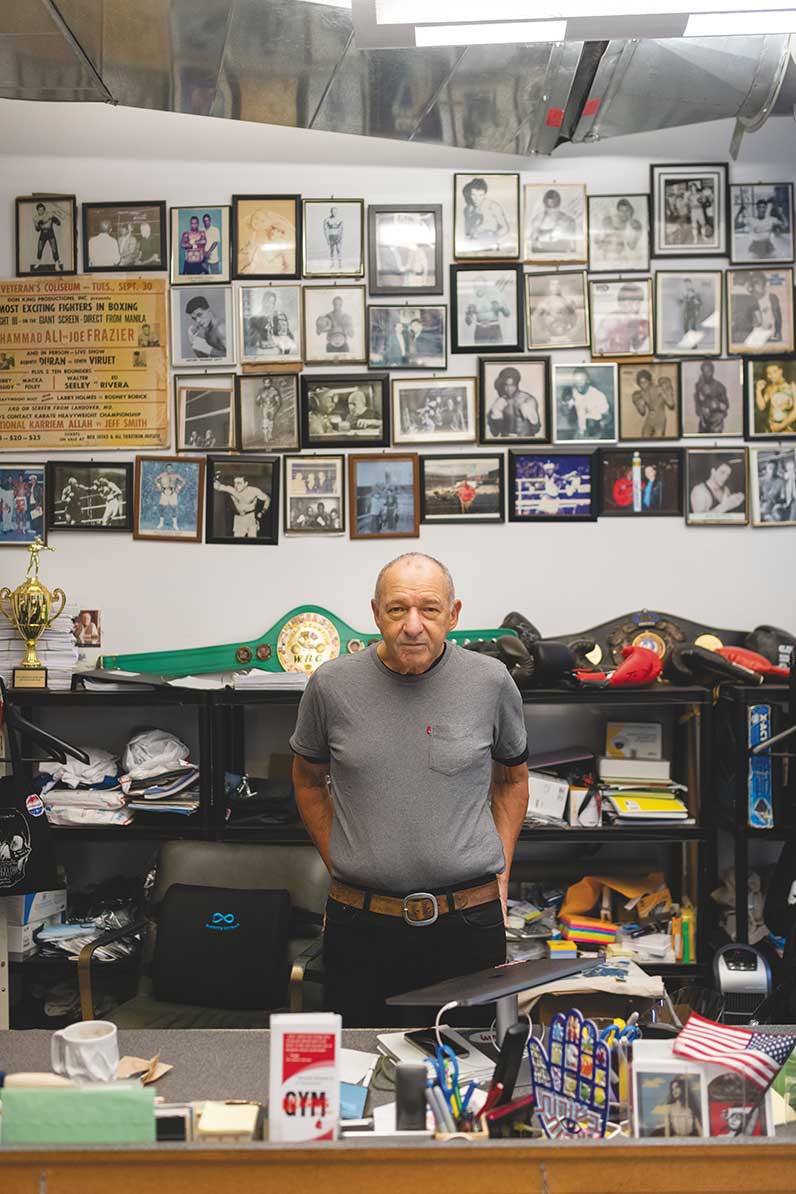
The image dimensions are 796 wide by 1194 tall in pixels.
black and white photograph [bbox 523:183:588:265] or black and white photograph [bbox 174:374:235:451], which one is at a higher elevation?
black and white photograph [bbox 523:183:588:265]

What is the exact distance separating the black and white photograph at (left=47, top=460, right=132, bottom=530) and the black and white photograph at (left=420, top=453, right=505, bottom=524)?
4.12 ft

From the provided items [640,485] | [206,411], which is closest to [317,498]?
[206,411]

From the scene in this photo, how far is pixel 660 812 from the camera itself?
3.73m

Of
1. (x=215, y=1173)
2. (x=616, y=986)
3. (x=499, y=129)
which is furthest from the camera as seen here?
(x=499, y=129)

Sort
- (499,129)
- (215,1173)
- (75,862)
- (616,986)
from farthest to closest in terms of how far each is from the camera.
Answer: (75,862) → (499,129) → (616,986) → (215,1173)

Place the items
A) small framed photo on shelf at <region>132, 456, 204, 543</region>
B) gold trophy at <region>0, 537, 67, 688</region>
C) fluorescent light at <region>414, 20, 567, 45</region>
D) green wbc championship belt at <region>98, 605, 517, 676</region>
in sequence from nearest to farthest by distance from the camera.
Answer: fluorescent light at <region>414, 20, 567, 45</region>, gold trophy at <region>0, 537, 67, 688</region>, green wbc championship belt at <region>98, 605, 517, 676</region>, small framed photo on shelf at <region>132, 456, 204, 543</region>

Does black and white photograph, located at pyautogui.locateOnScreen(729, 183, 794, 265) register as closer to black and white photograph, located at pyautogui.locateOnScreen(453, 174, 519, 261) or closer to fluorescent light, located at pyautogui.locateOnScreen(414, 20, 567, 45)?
black and white photograph, located at pyautogui.locateOnScreen(453, 174, 519, 261)

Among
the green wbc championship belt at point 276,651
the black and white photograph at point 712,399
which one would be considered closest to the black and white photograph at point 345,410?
the green wbc championship belt at point 276,651

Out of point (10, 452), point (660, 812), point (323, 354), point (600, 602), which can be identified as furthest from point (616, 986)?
point (10, 452)

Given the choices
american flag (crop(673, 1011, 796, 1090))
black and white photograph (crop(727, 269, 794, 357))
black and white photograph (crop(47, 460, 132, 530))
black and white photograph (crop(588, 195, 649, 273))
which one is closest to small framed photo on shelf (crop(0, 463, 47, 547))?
black and white photograph (crop(47, 460, 132, 530))

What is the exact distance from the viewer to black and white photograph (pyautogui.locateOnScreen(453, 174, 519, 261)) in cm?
422

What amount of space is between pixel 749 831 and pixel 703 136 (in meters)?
2.83

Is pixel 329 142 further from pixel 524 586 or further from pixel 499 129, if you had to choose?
pixel 524 586

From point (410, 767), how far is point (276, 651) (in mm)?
1729
